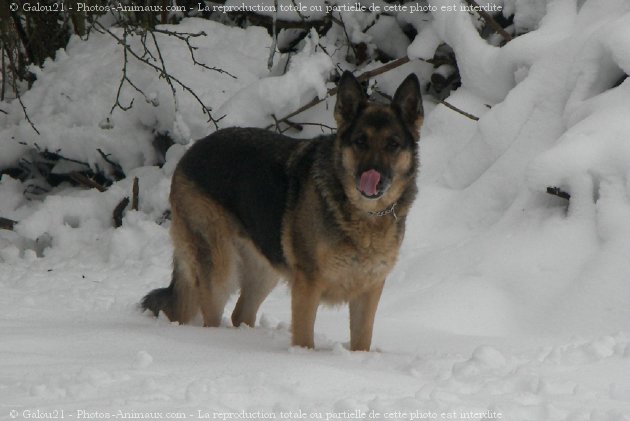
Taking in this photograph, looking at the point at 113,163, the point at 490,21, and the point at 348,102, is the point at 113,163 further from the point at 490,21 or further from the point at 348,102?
the point at 348,102

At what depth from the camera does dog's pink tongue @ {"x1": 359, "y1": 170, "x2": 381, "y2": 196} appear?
14.8 feet

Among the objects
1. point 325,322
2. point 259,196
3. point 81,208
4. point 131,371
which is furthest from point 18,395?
point 81,208

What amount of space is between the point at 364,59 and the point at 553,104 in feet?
9.38

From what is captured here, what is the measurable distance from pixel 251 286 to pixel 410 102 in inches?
71.8

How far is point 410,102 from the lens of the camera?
187 inches

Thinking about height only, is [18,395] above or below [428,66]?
below

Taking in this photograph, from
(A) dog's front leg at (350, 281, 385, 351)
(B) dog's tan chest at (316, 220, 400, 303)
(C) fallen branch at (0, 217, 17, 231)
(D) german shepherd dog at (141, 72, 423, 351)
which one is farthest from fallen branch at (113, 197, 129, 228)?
(B) dog's tan chest at (316, 220, 400, 303)

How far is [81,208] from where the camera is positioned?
951 centimetres

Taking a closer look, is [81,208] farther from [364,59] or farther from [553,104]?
[553,104]

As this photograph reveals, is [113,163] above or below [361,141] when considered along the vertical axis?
below

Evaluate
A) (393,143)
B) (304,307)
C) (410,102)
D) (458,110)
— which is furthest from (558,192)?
(304,307)

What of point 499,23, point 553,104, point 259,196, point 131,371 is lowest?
point 131,371

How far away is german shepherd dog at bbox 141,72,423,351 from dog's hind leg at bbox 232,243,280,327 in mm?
49

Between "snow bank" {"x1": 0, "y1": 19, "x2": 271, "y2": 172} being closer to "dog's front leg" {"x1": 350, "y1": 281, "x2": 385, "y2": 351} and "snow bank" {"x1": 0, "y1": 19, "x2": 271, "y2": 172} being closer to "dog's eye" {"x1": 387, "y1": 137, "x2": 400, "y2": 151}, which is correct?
"dog's front leg" {"x1": 350, "y1": 281, "x2": 385, "y2": 351}
